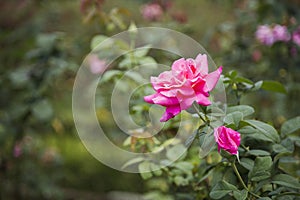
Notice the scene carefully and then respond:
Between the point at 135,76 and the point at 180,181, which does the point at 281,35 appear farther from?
the point at 180,181

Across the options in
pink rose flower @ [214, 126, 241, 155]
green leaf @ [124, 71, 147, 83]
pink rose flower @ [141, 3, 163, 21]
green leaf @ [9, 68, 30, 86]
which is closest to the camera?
pink rose flower @ [214, 126, 241, 155]

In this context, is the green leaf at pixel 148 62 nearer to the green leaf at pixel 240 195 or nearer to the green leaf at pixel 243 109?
the green leaf at pixel 243 109

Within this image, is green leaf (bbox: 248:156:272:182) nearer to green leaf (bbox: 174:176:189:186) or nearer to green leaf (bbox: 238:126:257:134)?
green leaf (bbox: 238:126:257:134)

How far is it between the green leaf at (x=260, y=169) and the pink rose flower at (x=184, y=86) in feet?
0.54

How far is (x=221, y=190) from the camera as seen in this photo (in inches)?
30.6

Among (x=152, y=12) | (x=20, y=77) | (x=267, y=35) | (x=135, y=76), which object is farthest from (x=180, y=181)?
(x=152, y=12)

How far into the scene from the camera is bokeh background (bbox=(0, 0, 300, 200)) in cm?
177

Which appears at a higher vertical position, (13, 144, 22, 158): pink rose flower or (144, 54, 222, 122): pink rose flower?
(13, 144, 22, 158): pink rose flower

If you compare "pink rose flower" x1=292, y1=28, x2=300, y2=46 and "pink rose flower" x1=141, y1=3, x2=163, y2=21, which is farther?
"pink rose flower" x1=141, y1=3, x2=163, y2=21

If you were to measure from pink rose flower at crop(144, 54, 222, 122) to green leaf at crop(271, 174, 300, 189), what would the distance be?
238 mm

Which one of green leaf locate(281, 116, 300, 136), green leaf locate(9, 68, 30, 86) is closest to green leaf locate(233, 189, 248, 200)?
green leaf locate(281, 116, 300, 136)

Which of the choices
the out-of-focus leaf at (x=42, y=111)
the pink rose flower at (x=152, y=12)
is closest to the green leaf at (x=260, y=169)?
the out-of-focus leaf at (x=42, y=111)

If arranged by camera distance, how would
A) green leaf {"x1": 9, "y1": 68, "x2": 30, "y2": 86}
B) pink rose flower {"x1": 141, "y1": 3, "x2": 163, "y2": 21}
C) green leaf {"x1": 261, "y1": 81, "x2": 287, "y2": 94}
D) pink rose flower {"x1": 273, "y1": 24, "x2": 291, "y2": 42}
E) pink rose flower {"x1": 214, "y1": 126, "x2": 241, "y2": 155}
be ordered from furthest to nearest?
pink rose flower {"x1": 141, "y1": 3, "x2": 163, "y2": 21} → green leaf {"x1": 9, "y1": 68, "x2": 30, "y2": 86} → pink rose flower {"x1": 273, "y1": 24, "x2": 291, "y2": 42} → green leaf {"x1": 261, "y1": 81, "x2": 287, "y2": 94} → pink rose flower {"x1": 214, "y1": 126, "x2": 241, "y2": 155}

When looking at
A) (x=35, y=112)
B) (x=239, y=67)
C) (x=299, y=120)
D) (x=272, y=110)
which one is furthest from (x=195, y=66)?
(x=272, y=110)
